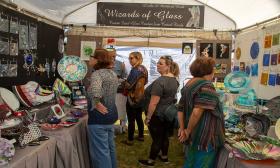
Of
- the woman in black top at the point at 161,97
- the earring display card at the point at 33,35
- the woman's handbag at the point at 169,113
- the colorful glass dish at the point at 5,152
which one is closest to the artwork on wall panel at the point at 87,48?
the earring display card at the point at 33,35

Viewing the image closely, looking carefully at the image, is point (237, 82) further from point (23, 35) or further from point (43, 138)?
point (23, 35)

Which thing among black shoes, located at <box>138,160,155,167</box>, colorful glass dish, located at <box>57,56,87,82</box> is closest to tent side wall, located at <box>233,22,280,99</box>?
black shoes, located at <box>138,160,155,167</box>

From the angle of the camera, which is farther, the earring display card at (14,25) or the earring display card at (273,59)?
the earring display card at (273,59)

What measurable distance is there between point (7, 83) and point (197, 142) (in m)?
1.74

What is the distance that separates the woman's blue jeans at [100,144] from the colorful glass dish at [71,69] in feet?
4.11

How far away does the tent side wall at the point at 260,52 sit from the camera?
10.6 ft

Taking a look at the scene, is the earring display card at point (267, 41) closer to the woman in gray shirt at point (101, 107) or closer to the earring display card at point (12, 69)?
the woman in gray shirt at point (101, 107)

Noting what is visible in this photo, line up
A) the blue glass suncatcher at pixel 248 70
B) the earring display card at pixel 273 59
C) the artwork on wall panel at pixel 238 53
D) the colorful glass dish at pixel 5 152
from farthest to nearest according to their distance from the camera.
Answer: the artwork on wall panel at pixel 238 53
the blue glass suncatcher at pixel 248 70
the earring display card at pixel 273 59
the colorful glass dish at pixel 5 152

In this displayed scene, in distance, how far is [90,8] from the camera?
16.0ft

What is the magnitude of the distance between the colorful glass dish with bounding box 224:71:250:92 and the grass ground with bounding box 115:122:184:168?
1051 mm

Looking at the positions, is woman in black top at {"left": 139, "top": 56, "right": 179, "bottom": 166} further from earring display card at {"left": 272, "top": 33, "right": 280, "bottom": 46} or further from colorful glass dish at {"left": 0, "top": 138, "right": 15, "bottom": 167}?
colorful glass dish at {"left": 0, "top": 138, "right": 15, "bottom": 167}

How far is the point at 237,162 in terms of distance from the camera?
6.72 ft

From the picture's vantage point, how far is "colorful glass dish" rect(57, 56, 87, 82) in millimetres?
3744

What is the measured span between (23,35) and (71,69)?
762 mm
